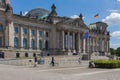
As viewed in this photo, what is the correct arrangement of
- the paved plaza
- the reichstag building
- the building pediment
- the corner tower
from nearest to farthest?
1. the paved plaza
2. the corner tower
3. the reichstag building
4. the building pediment

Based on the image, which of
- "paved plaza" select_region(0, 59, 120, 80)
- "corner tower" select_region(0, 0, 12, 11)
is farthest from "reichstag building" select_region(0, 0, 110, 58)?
"paved plaza" select_region(0, 59, 120, 80)

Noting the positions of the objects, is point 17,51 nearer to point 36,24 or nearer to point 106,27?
point 36,24

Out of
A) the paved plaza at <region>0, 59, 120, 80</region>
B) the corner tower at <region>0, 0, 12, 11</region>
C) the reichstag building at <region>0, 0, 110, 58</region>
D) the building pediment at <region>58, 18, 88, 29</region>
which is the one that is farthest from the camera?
the building pediment at <region>58, 18, 88, 29</region>

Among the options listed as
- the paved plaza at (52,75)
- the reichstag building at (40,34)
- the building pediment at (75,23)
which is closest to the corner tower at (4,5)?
the reichstag building at (40,34)

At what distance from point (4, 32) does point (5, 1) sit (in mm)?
10018

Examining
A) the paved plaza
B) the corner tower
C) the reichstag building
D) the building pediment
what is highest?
the corner tower

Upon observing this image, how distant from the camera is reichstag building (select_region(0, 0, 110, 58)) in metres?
79.3

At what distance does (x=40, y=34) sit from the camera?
312 ft

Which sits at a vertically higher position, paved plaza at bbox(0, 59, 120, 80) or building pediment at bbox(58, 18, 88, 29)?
building pediment at bbox(58, 18, 88, 29)

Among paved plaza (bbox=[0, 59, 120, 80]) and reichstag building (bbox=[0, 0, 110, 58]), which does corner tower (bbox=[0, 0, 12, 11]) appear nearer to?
reichstag building (bbox=[0, 0, 110, 58])

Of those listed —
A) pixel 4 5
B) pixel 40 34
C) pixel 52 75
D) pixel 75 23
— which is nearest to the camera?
pixel 52 75

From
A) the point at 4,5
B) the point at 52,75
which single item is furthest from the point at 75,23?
the point at 52,75

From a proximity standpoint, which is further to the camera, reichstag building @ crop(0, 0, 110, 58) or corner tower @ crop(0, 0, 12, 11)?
reichstag building @ crop(0, 0, 110, 58)

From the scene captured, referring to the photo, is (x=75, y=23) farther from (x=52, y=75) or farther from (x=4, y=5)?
(x=52, y=75)
